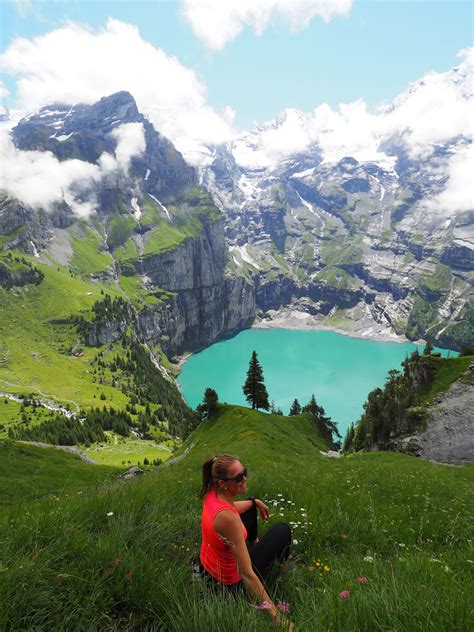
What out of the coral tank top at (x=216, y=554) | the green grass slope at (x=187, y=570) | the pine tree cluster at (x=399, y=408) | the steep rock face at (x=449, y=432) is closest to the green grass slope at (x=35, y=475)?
the green grass slope at (x=187, y=570)

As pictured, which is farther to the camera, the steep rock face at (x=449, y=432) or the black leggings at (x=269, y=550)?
the steep rock face at (x=449, y=432)

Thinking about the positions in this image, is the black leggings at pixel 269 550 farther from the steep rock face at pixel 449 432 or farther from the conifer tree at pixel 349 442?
the conifer tree at pixel 349 442

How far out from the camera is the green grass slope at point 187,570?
285 centimetres

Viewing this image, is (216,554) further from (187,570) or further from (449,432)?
(449,432)

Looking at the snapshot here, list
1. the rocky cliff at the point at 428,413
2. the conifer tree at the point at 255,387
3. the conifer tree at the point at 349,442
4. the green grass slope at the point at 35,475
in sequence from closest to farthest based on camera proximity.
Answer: the green grass slope at the point at 35,475 → the rocky cliff at the point at 428,413 → the conifer tree at the point at 255,387 → the conifer tree at the point at 349,442

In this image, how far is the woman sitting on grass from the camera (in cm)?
433

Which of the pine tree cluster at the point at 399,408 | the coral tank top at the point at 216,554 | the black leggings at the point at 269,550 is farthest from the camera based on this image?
the pine tree cluster at the point at 399,408

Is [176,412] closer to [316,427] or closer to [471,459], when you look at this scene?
[316,427]

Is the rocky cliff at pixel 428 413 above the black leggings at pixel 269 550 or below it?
below

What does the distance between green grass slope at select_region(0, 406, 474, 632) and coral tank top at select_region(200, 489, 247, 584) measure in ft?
0.93

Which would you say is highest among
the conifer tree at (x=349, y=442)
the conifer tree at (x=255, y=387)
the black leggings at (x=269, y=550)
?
the black leggings at (x=269, y=550)

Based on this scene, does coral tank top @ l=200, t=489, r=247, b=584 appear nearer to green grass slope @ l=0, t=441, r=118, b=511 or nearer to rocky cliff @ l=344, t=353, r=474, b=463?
green grass slope @ l=0, t=441, r=118, b=511

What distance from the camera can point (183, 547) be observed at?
16.8 feet

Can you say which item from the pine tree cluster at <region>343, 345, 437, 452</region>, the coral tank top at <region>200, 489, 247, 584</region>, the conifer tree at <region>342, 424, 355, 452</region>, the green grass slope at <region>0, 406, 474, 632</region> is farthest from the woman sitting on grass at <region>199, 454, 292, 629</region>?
the conifer tree at <region>342, 424, 355, 452</region>
